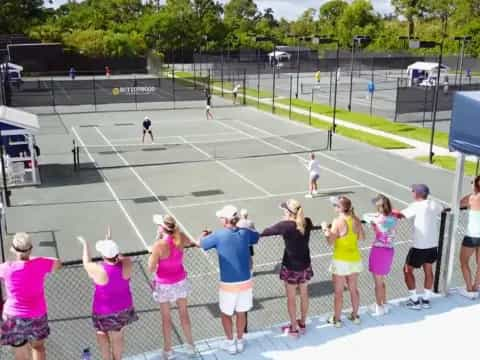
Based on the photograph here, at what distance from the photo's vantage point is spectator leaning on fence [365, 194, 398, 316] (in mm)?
7281

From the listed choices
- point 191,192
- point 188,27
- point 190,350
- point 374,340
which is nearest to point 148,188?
point 191,192

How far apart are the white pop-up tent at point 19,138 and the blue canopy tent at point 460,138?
15.3 metres

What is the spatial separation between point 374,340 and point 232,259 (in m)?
2.22

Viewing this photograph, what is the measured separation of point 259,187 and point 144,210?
446 cm

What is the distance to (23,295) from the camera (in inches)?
223

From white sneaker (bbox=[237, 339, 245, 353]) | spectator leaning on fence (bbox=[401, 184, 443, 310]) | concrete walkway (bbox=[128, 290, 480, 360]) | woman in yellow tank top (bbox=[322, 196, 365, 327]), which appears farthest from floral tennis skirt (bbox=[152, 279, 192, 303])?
spectator leaning on fence (bbox=[401, 184, 443, 310])

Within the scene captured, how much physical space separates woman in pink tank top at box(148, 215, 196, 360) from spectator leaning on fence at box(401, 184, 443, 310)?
3229mm

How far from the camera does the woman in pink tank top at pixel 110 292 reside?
5.69 meters

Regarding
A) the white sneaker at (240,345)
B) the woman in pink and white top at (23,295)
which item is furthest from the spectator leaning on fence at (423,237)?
the woman in pink and white top at (23,295)

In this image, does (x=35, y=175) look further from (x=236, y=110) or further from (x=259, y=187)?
(x=236, y=110)

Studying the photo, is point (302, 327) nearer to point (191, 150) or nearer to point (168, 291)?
point (168, 291)

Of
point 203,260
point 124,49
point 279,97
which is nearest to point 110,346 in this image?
point 203,260

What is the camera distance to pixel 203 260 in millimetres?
12031

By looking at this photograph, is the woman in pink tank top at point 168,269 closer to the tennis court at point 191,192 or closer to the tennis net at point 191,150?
the tennis court at point 191,192
